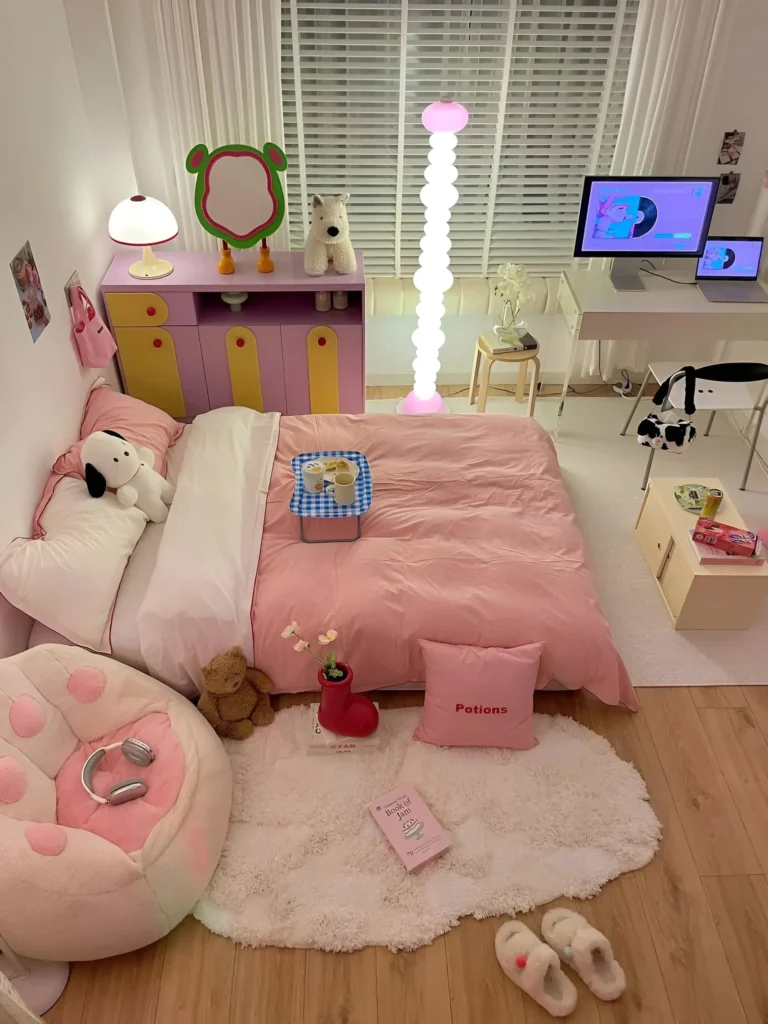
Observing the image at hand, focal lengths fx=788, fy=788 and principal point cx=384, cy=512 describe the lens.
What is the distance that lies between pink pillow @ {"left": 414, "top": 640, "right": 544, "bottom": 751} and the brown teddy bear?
21.0 inches

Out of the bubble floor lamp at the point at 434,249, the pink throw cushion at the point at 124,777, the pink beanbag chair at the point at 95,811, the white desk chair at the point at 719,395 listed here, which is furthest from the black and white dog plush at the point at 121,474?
the white desk chair at the point at 719,395

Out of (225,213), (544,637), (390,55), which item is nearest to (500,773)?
(544,637)

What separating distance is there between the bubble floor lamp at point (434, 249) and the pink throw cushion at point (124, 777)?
85.0 inches

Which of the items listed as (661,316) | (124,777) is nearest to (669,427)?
(661,316)

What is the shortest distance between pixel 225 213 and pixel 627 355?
2163mm

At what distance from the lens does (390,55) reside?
3342mm

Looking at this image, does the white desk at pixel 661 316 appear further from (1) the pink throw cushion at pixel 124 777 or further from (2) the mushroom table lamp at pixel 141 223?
(1) the pink throw cushion at pixel 124 777

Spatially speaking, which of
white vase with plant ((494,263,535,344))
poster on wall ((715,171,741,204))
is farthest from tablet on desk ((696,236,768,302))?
white vase with plant ((494,263,535,344))

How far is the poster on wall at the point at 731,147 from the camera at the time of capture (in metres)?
3.53

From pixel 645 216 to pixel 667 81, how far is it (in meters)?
0.55

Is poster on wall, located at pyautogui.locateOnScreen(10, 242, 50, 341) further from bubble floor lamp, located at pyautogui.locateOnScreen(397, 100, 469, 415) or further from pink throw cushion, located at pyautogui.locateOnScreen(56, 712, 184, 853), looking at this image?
bubble floor lamp, located at pyautogui.locateOnScreen(397, 100, 469, 415)

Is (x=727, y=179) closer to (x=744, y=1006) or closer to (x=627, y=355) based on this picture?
(x=627, y=355)

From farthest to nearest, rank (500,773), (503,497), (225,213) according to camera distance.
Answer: (225,213), (503,497), (500,773)

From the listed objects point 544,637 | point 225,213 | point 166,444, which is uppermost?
point 225,213
